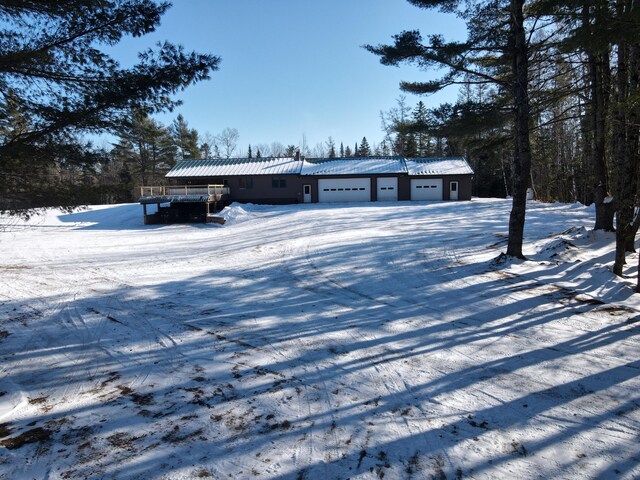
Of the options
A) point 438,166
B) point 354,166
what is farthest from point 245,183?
point 438,166

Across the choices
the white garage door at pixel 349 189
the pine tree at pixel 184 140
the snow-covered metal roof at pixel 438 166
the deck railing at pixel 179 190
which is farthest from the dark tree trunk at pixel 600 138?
the pine tree at pixel 184 140

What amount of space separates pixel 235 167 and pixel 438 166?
16.4 metres

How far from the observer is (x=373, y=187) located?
94.9 feet

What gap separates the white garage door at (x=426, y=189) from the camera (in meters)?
29.0

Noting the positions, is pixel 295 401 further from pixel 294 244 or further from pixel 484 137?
pixel 484 137

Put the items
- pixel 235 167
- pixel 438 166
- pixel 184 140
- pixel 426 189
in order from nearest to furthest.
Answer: pixel 426 189
pixel 438 166
pixel 235 167
pixel 184 140

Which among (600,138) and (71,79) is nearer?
(71,79)

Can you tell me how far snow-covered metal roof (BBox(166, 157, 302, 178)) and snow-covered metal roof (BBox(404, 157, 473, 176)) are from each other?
919 centimetres

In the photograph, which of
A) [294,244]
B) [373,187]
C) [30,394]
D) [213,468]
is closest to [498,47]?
[294,244]

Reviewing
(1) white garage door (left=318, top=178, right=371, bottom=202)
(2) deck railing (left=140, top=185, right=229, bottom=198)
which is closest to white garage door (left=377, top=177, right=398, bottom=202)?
(1) white garage door (left=318, top=178, right=371, bottom=202)

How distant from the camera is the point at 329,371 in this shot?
13.3 ft

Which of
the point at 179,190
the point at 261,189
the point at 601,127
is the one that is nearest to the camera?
the point at 601,127

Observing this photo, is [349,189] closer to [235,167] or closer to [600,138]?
[235,167]

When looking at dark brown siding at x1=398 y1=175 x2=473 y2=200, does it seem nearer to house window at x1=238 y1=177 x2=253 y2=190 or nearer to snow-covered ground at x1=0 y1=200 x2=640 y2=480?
house window at x1=238 y1=177 x2=253 y2=190
